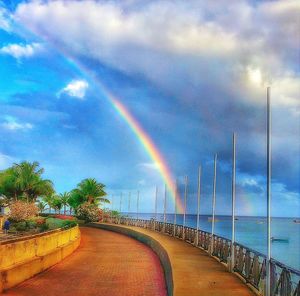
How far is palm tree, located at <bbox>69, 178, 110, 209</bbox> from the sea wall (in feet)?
196

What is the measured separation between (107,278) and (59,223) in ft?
73.1

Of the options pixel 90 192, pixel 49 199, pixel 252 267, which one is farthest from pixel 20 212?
pixel 49 199

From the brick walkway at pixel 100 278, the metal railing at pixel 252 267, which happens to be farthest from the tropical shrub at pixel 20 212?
the brick walkway at pixel 100 278

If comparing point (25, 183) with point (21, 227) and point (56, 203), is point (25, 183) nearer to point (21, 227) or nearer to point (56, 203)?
point (21, 227)

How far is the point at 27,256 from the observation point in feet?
54.7

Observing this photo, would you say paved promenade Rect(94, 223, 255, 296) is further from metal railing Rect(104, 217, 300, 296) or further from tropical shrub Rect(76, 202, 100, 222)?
tropical shrub Rect(76, 202, 100, 222)

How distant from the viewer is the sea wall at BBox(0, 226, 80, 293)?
1437 cm

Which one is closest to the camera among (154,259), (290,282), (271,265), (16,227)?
(290,282)

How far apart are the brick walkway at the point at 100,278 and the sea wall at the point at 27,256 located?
0.91 ft

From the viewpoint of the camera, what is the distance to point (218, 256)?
21.8 meters

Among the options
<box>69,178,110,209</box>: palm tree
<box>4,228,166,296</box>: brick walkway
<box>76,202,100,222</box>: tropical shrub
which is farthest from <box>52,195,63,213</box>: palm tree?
<box>4,228,166,296</box>: brick walkway

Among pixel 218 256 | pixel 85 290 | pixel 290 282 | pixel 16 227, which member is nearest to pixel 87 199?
pixel 16 227

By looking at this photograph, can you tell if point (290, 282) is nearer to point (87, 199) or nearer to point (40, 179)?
point (40, 179)

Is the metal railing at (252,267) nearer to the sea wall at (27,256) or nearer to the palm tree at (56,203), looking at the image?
the sea wall at (27,256)
